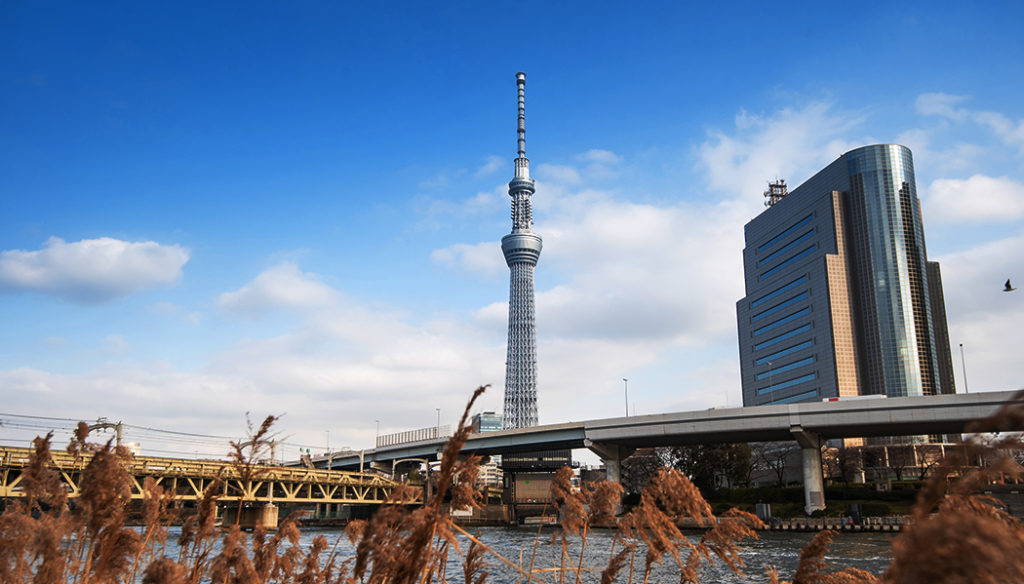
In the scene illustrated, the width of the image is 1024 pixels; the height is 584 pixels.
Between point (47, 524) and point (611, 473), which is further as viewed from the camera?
point (611, 473)

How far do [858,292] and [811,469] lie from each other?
244 feet

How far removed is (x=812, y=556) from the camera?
4.88 metres

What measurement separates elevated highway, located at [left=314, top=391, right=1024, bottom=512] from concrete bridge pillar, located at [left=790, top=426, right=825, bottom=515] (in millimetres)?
101

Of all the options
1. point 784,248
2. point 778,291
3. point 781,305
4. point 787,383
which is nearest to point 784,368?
point 787,383

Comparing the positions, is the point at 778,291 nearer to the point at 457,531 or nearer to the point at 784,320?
the point at 784,320

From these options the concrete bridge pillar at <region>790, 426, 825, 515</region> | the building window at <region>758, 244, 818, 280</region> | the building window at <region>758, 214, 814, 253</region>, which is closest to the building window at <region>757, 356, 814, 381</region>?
the building window at <region>758, 244, 818, 280</region>

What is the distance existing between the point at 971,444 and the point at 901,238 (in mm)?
151758

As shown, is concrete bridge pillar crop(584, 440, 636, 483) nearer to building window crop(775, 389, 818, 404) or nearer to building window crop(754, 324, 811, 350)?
building window crop(775, 389, 818, 404)

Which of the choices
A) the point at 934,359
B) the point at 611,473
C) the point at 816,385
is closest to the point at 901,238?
the point at 934,359

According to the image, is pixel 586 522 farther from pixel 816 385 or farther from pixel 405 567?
pixel 816 385

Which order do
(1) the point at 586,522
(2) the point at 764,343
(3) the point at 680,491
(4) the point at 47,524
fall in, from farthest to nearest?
(2) the point at 764,343
(1) the point at 586,522
(3) the point at 680,491
(4) the point at 47,524

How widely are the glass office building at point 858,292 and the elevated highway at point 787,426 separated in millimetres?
58277

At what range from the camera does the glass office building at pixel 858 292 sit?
429 feet

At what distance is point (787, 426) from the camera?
71.7 m
